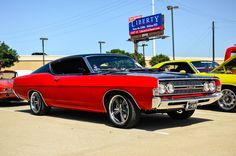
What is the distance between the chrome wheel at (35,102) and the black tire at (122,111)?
2.69m

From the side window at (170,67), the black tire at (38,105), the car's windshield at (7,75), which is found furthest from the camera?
the car's windshield at (7,75)

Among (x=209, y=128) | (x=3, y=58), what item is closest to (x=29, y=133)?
(x=209, y=128)

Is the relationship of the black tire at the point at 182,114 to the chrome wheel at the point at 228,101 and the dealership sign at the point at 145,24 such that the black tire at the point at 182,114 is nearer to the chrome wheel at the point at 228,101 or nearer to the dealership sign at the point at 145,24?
the chrome wheel at the point at 228,101

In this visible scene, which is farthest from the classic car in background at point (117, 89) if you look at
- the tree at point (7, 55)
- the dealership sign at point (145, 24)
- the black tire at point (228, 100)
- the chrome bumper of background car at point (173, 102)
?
the tree at point (7, 55)

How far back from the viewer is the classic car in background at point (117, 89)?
5.93 m

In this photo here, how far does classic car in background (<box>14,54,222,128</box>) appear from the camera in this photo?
5934mm

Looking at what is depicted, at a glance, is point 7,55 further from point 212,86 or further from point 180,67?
point 212,86

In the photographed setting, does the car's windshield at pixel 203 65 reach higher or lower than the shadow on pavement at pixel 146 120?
higher

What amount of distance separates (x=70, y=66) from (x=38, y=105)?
1627mm

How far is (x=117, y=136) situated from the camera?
5.68 m

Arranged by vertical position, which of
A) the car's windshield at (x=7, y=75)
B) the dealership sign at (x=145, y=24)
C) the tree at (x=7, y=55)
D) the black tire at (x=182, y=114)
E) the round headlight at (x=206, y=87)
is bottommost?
the black tire at (x=182, y=114)

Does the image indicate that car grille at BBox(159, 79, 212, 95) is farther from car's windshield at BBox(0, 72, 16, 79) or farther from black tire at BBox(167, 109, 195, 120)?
car's windshield at BBox(0, 72, 16, 79)

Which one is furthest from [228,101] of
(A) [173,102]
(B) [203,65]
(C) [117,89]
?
(C) [117,89]

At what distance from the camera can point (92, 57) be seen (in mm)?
7512
